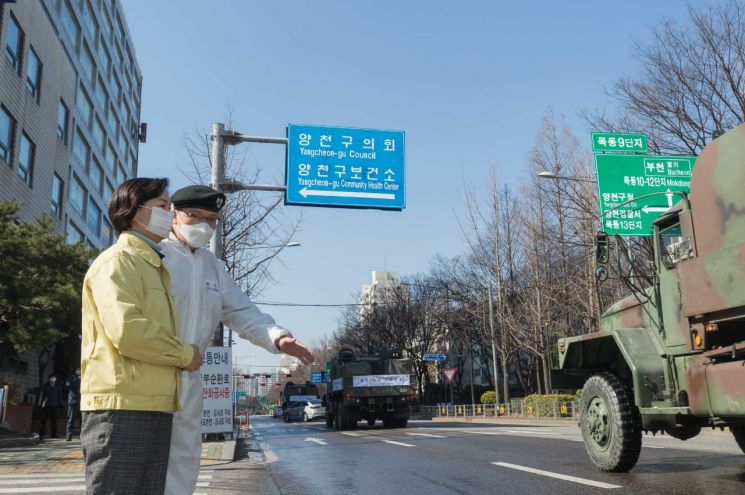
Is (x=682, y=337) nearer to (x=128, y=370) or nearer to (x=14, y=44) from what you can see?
(x=128, y=370)

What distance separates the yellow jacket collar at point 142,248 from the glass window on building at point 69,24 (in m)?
34.9

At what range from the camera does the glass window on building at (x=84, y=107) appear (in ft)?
117

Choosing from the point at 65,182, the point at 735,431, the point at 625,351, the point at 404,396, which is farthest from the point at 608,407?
the point at 65,182

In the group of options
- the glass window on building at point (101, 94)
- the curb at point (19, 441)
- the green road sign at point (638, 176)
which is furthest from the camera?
the glass window on building at point (101, 94)

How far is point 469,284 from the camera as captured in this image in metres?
43.5

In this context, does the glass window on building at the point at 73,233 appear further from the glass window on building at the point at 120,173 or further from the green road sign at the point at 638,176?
the green road sign at the point at 638,176

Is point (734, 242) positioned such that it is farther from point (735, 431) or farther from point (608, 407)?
point (735, 431)

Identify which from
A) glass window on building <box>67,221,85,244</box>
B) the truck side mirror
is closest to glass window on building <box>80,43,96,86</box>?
glass window on building <box>67,221,85,244</box>

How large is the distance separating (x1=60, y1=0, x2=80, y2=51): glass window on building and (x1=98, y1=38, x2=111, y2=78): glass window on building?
5.96 metres

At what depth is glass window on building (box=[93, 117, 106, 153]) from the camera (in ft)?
133

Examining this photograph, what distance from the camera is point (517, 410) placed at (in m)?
32.8

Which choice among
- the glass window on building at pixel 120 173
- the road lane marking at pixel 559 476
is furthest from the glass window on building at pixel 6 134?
the glass window on building at pixel 120 173

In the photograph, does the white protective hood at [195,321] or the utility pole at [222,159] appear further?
the utility pole at [222,159]

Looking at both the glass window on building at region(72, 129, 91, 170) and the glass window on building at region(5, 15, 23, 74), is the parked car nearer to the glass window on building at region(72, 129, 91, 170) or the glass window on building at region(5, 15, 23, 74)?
the glass window on building at region(72, 129, 91, 170)
